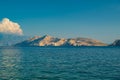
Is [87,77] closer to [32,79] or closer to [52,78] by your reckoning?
[52,78]

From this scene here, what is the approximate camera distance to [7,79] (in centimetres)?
5688

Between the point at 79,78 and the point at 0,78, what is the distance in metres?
17.6

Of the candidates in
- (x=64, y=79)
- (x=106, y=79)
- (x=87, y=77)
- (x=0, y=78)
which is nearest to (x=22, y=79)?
(x=0, y=78)

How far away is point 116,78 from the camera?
57.0m

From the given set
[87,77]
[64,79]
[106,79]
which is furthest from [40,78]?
[106,79]

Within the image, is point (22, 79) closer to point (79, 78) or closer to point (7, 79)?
point (7, 79)

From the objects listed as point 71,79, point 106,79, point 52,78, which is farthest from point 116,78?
point 52,78

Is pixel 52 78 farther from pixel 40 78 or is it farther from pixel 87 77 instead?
pixel 87 77

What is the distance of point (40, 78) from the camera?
57344mm

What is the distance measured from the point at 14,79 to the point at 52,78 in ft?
27.3

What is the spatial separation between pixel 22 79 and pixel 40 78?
3965 mm

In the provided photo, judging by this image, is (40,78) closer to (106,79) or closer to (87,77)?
(87,77)

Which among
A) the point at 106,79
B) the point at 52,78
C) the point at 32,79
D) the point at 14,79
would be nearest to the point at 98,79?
the point at 106,79

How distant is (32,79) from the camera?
56062mm
